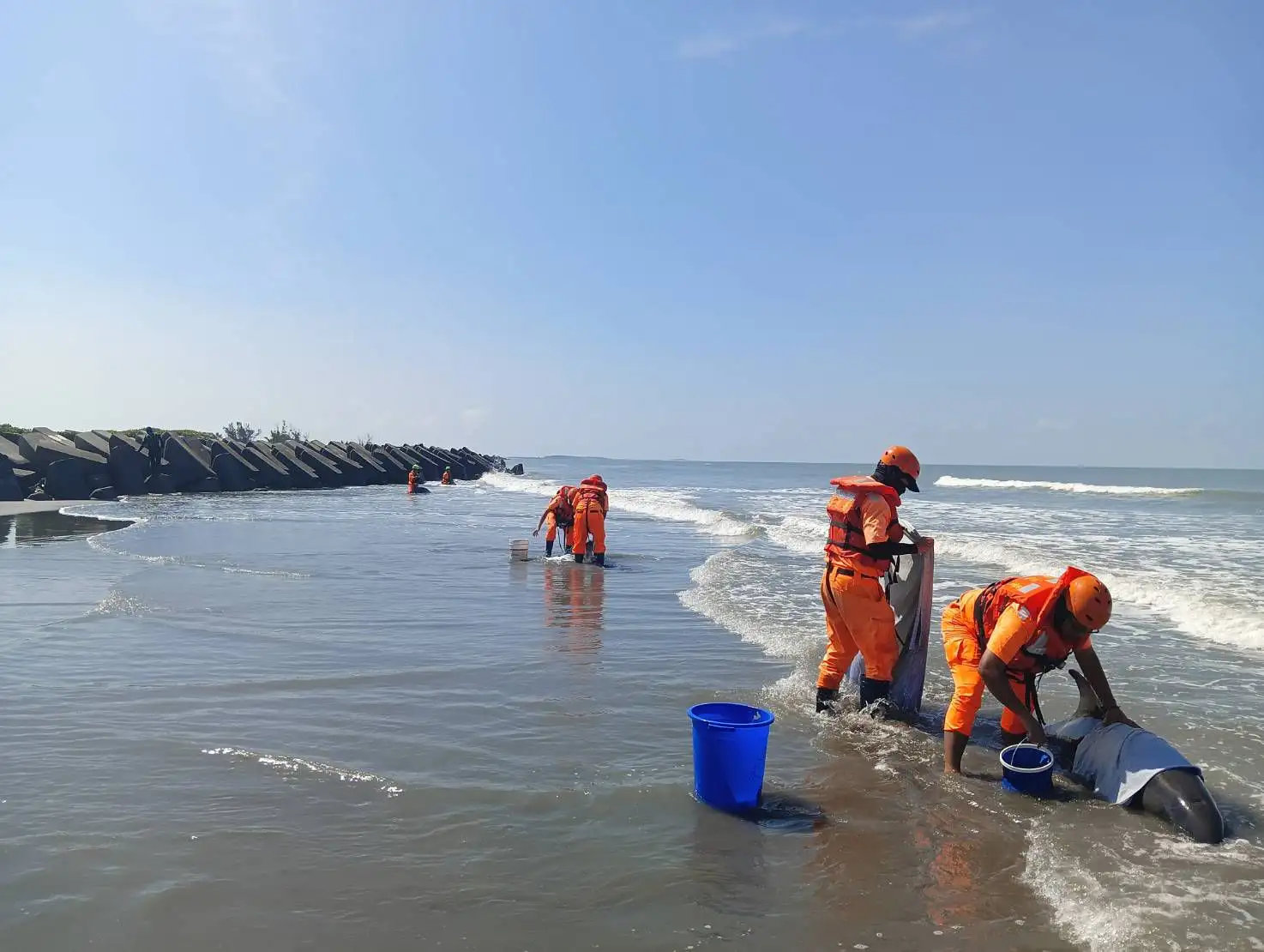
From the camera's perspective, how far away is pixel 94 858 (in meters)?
3.56

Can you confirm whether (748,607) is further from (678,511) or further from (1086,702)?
(678,511)

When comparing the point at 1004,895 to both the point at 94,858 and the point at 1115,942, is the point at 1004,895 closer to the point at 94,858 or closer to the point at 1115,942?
the point at 1115,942

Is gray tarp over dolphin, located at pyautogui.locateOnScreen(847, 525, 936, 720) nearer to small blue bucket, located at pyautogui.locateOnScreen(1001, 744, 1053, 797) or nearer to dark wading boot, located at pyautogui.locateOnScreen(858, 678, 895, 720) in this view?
dark wading boot, located at pyautogui.locateOnScreen(858, 678, 895, 720)

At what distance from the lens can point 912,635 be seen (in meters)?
6.08

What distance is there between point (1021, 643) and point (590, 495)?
9977 millimetres

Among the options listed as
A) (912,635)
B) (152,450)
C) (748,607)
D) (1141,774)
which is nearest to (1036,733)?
(1141,774)

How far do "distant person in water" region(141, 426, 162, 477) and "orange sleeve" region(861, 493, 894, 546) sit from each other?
30.4 m

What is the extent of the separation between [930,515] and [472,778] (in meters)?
26.3

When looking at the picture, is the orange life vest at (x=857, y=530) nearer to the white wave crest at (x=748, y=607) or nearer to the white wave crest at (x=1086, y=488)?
the white wave crest at (x=748, y=607)

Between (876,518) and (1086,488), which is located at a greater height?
(876,518)

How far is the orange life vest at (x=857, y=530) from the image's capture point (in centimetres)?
563

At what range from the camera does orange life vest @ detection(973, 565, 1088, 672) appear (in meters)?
4.61

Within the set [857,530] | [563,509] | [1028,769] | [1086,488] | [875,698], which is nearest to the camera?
[1028,769]

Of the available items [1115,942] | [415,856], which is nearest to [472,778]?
[415,856]
